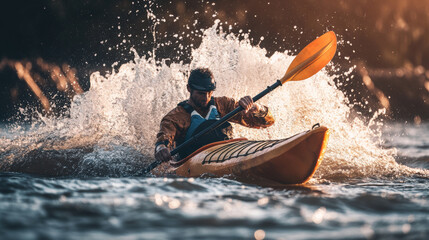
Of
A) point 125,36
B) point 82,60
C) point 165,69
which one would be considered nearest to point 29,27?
point 82,60

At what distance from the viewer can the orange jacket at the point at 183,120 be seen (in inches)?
162

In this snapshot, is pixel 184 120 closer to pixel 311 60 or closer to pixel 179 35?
pixel 311 60

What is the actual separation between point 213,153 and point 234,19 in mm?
21966

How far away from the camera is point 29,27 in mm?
22062

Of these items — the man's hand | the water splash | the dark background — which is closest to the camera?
the man's hand

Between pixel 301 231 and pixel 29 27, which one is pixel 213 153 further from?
pixel 29 27

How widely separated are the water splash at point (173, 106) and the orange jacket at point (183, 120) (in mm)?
1102

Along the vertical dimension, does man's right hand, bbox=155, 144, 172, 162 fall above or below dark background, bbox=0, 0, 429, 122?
below

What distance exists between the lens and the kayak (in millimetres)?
3160

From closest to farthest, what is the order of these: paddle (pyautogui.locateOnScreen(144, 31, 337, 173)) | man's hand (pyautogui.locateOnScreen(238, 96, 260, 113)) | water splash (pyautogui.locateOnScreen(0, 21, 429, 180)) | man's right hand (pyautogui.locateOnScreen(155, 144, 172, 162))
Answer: man's right hand (pyautogui.locateOnScreen(155, 144, 172, 162))
man's hand (pyautogui.locateOnScreen(238, 96, 260, 113))
paddle (pyautogui.locateOnScreen(144, 31, 337, 173))
water splash (pyautogui.locateOnScreen(0, 21, 429, 180))

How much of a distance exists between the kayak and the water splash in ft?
5.56

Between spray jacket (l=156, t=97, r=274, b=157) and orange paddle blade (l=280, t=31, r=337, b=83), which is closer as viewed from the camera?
spray jacket (l=156, t=97, r=274, b=157)

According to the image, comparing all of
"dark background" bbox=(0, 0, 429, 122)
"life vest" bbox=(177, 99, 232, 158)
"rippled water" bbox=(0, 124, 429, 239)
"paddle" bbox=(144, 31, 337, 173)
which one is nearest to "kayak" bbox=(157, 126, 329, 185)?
"rippled water" bbox=(0, 124, 429, 239)

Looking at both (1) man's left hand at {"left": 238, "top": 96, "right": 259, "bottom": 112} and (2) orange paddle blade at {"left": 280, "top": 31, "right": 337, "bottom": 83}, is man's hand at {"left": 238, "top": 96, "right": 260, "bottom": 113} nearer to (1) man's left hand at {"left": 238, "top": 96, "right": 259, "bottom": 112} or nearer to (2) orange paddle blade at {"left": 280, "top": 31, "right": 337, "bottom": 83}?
(1) man's left hand at {"left": 238, "top": 96, "right": 259, "bottom": 112}
